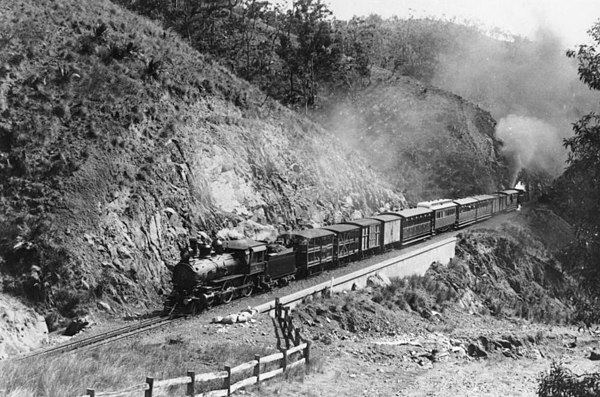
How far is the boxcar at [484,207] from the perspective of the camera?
56594 millimetres

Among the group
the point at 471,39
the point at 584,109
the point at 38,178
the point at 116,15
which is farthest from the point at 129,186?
the point at 471,39

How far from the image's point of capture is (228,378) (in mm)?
14625

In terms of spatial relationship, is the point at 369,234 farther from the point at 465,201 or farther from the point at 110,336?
the point at 110,336

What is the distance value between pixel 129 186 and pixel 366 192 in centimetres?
2454

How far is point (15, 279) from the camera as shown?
23.0 meters

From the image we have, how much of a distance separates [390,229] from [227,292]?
60.4 feet

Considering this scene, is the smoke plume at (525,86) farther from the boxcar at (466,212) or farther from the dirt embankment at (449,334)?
the dirt embankment at (449,334)

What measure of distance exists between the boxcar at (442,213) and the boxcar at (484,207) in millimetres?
5498

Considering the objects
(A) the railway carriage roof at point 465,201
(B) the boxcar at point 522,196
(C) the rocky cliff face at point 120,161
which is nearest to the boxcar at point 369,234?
(C) the rocky cliff face at point 120,161

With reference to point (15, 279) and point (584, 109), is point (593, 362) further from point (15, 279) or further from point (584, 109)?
point (584, 109)

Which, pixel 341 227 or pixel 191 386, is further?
pixel 341 227

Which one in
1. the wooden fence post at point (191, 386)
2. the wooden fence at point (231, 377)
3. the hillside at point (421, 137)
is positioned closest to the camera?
the wooden fence at point (231, 377)

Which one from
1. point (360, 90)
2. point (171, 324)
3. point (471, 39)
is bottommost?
point (171, 324)

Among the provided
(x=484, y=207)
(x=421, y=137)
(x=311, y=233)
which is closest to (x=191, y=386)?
(x=311, y=233)
